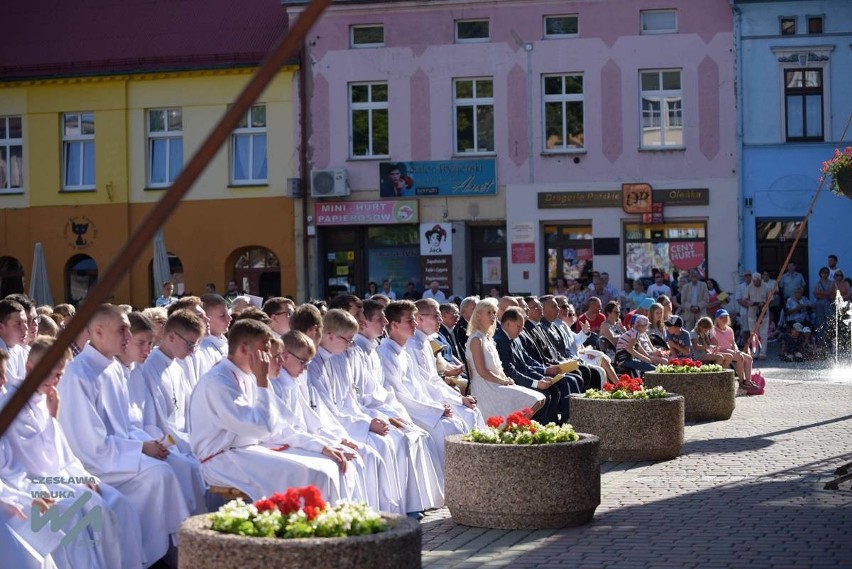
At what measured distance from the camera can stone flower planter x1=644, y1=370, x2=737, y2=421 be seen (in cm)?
1806

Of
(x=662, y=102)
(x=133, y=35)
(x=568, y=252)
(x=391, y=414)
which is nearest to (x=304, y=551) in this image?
(x=391, y=414)

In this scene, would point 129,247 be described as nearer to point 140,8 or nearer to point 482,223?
point 482,223

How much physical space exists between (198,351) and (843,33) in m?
27.4

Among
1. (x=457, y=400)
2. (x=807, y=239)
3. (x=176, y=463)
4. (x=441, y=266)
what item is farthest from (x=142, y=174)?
(x=176, y=463)

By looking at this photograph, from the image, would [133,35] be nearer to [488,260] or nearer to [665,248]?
[488,260]

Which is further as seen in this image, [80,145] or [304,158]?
[80,145]

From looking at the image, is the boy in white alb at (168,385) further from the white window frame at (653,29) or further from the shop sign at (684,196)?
the white window frame at (653,29)

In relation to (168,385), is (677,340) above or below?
below

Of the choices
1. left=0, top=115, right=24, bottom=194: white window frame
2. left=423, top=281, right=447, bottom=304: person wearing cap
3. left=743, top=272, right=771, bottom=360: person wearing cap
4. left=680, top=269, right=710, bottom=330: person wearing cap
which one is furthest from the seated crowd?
left=0, top=115, right=24, bottom=194: white window frame

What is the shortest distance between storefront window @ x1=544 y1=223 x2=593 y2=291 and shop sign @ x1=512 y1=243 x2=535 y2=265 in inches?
22.6

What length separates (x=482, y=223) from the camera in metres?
37.5

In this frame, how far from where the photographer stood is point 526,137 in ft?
122

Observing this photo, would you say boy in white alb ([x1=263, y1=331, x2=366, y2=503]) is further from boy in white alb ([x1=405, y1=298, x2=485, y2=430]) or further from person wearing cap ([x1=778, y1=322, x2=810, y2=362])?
person wearing cap ([x1=778, y1=322, x2=810, y2=362])

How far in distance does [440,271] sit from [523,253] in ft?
7.13
